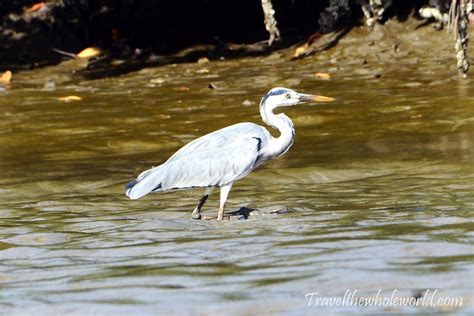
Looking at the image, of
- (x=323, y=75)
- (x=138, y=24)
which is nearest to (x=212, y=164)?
(x=323, y=75)

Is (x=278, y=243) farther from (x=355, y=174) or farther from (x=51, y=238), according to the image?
(x=355, y=174)

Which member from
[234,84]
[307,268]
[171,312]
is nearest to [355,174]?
[307,268]

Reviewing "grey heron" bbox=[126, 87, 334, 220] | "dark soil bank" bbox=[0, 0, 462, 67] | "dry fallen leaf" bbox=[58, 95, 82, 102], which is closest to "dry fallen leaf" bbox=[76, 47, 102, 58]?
"dark soil bank" bbox=[0, 0, 462, 67]

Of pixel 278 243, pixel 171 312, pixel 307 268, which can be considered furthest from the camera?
pixel 278 243

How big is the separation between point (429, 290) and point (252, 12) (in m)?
14.7

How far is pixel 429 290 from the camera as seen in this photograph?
5664 mm

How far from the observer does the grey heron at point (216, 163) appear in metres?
8.62

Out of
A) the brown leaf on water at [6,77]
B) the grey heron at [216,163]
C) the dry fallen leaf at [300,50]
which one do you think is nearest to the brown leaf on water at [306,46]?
the dry fallen leaf at [300,50]

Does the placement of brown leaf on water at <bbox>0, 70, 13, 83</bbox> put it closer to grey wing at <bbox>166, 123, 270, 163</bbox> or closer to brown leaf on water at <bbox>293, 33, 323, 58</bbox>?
brown leaf on water at <bbox>293, 33, 323, 58</bbox>

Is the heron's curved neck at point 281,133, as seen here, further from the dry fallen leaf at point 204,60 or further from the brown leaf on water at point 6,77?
the dry fallen leaf at point 204,60

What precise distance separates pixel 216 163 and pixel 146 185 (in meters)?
0.54

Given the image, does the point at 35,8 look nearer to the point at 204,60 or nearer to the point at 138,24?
the point at 138,24

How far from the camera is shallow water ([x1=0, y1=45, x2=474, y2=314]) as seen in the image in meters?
6.00

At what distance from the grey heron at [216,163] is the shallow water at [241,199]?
Answer: 0.25 meters
